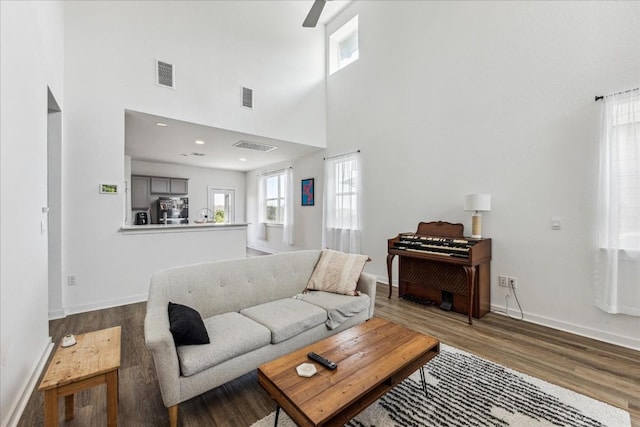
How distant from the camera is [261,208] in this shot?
828 centimetres

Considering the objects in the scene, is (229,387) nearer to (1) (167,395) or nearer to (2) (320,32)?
(1) (167,395)

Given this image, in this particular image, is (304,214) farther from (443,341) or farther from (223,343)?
(223,343)

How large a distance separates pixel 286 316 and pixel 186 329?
0.76 meters

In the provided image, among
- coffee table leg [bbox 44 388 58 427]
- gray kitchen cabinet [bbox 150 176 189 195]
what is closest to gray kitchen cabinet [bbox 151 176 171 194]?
gray kitchen cabinet [bbox 150 176 189 195]

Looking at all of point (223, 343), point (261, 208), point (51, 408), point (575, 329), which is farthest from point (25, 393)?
point (261, 208)

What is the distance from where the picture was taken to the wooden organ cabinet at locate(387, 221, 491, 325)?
122 inches

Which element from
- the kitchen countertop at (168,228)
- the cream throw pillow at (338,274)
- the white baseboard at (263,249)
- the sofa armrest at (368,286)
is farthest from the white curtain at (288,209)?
the sofa armrest at (368,286)

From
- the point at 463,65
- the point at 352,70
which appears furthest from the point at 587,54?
the point at 352,70

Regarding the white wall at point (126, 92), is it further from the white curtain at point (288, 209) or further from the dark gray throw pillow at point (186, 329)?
the dark gray throw pillow at point (186, 329)

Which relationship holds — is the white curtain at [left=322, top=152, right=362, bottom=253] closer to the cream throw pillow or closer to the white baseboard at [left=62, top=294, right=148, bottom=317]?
the cream throw pillow

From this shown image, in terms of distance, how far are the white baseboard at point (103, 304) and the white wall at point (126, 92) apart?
12mm

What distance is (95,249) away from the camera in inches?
135

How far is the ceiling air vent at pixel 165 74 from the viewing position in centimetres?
375

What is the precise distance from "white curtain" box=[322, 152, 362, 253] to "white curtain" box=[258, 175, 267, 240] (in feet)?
9.58
